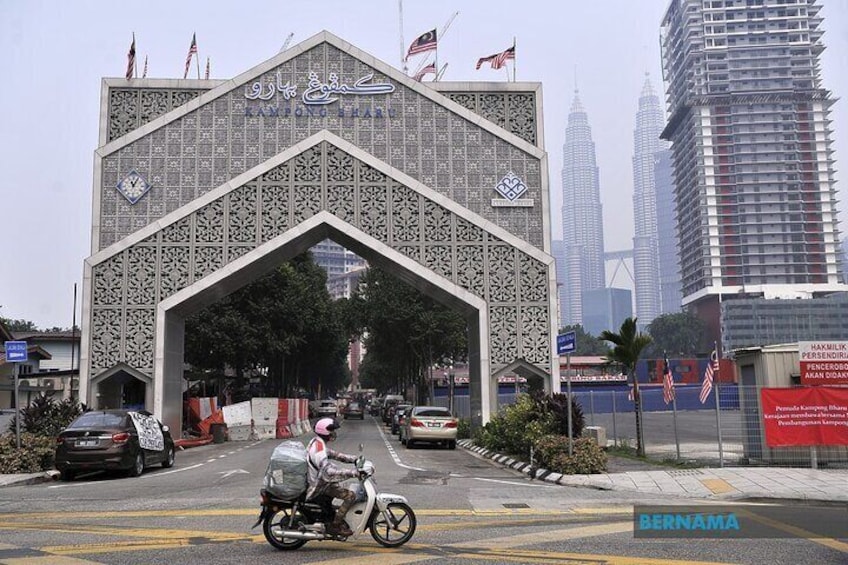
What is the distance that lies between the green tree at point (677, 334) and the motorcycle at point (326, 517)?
127 m

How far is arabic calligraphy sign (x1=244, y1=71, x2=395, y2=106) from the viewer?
29031mm

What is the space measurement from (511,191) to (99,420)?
16.8 meters

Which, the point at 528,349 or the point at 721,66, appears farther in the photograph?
the point at 721,66

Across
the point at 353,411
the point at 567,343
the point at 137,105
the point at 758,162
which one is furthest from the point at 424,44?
the point at 758,162

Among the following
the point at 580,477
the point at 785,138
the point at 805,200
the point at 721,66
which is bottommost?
the point at 580,477

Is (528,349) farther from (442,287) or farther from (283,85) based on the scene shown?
(283,85)

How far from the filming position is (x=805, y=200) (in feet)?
486

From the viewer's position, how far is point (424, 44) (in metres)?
30.0

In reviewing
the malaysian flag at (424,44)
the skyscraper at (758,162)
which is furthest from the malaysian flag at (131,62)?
the skyscraper at (758,162)

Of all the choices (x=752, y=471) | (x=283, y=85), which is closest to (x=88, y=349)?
(x=283, y=85)

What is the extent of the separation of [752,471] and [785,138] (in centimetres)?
15010

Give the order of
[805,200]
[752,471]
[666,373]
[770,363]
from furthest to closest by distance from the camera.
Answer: [805,200] < [666,373] < [770,363] < [752,471]

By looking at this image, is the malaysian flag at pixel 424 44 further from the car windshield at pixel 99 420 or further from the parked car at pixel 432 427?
the car windshield at pixel 99 420

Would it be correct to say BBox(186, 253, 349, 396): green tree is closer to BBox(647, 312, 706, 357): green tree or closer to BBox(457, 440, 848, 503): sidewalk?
BBox(457, 440, 848, 503): sidewalk
